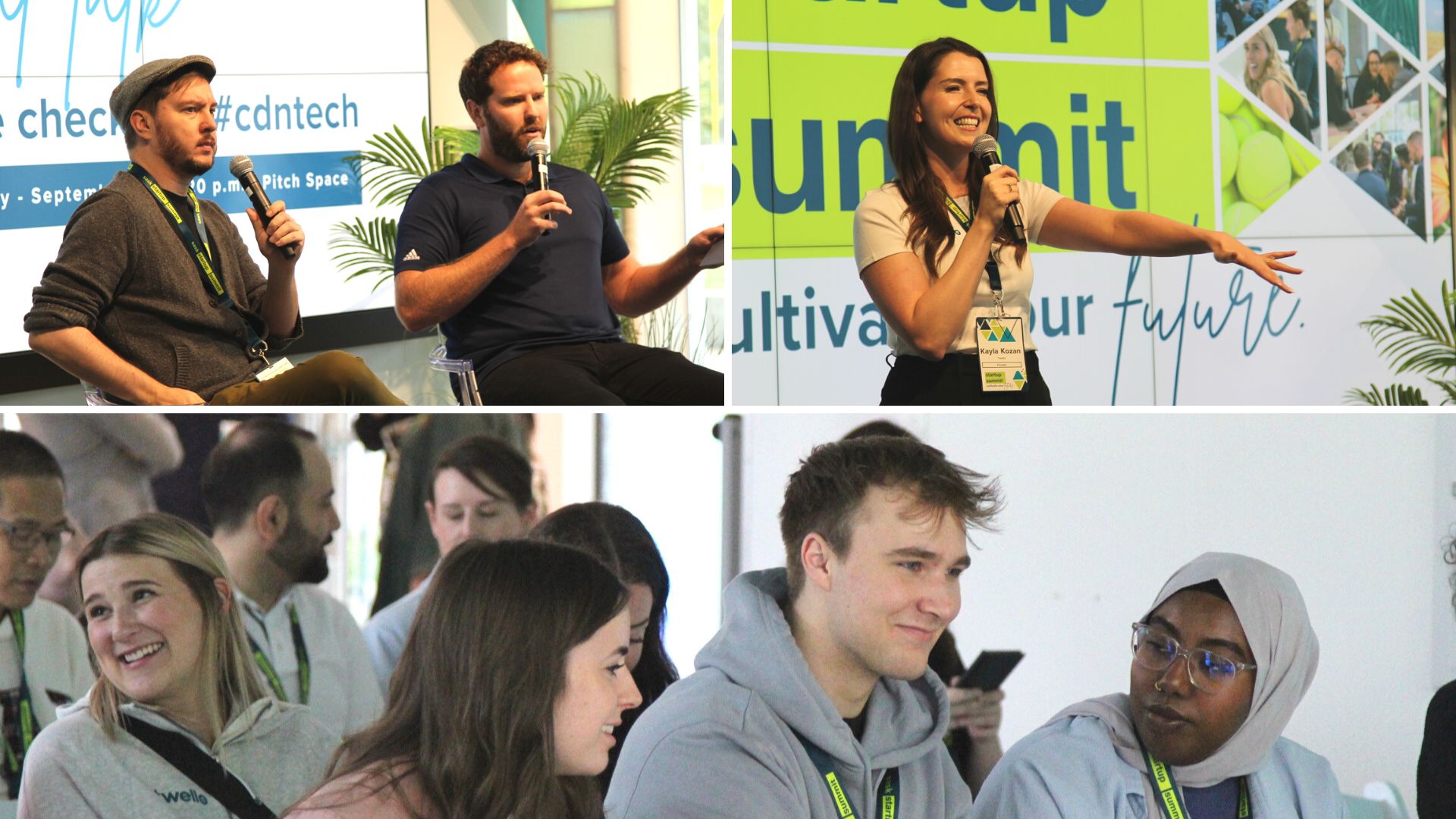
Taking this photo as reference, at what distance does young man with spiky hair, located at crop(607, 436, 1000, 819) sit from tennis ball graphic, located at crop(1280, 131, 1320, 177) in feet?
10.5

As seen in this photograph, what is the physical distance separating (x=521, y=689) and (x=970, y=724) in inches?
29.3

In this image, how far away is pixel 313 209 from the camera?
5.21 meters

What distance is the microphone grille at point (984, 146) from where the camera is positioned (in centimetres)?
255

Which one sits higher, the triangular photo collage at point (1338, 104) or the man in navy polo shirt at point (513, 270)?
the triangular photo collage at point (1338, 104)

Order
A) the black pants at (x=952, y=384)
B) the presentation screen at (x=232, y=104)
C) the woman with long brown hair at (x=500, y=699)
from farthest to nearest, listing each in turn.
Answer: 1. the presentation screen at (x=232, y=104)
2. the black pants at (x=952, y=384)
3. the woman with long brown hair at (x=500, y=699)

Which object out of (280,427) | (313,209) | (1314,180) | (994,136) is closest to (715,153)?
(313,209)

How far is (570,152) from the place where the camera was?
510 cm

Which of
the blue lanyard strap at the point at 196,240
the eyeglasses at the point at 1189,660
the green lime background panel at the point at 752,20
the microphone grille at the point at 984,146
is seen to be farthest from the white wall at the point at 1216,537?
the green lime background panel at the point at 752,20

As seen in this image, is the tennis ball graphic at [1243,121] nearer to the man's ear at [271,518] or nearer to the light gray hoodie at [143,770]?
the man's ear at [271,518]

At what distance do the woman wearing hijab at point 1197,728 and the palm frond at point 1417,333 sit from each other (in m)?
2.85

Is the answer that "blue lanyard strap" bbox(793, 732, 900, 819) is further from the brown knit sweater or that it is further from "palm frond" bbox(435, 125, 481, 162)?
"palm frond" bbox(435, 125, 481, 162)

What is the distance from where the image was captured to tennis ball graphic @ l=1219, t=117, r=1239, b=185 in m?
4.57

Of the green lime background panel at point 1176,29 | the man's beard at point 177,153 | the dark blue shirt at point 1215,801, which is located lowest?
the dark blue shirt at point 1215,801

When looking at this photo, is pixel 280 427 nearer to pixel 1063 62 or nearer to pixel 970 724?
pixel 970 724
